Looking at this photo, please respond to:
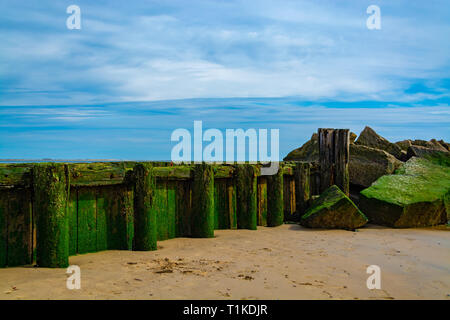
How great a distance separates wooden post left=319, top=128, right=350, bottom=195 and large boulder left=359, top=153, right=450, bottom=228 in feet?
3.29

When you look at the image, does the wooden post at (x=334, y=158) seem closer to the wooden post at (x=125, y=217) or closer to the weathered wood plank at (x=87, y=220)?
the wooden post at (x=125, y=217)

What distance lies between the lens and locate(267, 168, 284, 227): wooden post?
968 centimetres

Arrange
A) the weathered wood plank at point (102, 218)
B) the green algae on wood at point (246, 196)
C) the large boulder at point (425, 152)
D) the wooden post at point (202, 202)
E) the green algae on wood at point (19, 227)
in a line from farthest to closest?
the large boulder at point (425, 152)
the green algae on wood at point (246, 196)
the wooden post at point (202, 202)
the weathered wood plank at point (102, 218)
the green algae on wood at point (19, 227)

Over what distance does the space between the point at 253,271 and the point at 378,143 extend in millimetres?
9826

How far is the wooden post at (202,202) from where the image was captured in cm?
805

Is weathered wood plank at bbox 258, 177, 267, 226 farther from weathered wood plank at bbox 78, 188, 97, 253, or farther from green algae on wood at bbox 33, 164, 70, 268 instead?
green algae on wood at bbox 33, 164, 70, 268

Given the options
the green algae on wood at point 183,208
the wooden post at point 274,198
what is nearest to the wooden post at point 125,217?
the green algae on wood at point 183,208

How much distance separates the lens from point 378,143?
1400 centimetres

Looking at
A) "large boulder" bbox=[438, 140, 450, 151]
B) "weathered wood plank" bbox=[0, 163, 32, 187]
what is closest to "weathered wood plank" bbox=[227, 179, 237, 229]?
"weathered wood plank" bbox=[0, 163, 32, 187]

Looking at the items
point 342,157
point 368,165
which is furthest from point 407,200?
point 368,165

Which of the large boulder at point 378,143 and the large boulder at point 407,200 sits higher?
the large boulder at point 378,143

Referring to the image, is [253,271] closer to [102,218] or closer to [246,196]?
[102,218]

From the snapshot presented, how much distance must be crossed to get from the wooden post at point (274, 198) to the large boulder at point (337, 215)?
700 millimetres
